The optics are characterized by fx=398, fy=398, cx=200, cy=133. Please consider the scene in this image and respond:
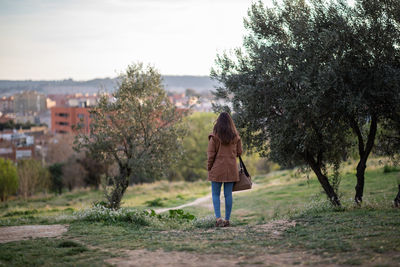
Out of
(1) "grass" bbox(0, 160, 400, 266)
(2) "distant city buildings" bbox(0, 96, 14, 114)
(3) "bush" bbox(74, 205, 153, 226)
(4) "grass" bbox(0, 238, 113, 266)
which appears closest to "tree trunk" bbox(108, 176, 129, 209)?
(3) "bush" bbox(74, 205, 153, 226)

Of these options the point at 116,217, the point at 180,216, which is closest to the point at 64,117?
the point at 180,216

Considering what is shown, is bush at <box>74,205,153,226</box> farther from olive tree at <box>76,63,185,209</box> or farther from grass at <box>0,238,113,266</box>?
olive tree at <box>76,63,185,209</box>

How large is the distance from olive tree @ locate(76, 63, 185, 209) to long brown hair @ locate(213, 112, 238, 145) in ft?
A: 25.7

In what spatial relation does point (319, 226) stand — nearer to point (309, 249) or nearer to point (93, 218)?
point (309, 249)

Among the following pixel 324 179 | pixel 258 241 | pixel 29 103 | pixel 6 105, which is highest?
pixel 29 103

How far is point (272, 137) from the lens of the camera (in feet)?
36.2

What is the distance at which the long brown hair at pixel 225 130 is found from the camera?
29.2 ft

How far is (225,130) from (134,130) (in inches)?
330

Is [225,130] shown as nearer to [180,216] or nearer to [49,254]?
[180,216]

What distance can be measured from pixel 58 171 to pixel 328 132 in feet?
159

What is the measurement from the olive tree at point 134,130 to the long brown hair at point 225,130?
7.84 meters

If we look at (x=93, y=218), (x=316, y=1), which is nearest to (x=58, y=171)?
(x=93, y=218)

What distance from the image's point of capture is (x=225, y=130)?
8.89 metres

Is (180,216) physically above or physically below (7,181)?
above
